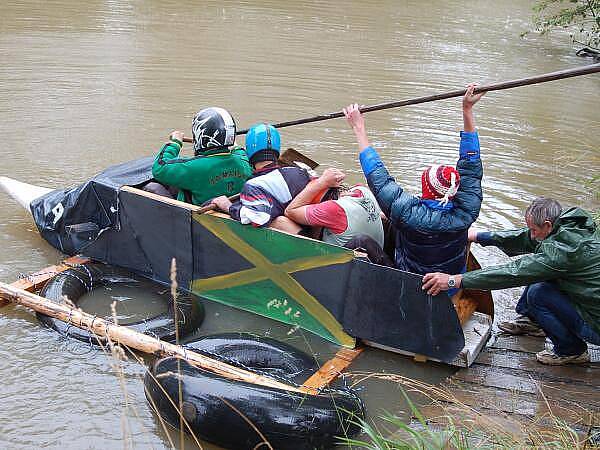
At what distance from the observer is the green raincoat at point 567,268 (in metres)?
4.42

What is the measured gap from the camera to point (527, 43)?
721 inches

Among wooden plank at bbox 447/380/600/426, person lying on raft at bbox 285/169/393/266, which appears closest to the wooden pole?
wooden plank at bbox 447/380/600/426

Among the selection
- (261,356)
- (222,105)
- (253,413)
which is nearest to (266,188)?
(261,356)

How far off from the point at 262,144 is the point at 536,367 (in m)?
2.43

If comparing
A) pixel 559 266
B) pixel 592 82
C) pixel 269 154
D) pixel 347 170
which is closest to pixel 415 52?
pixel 592 82

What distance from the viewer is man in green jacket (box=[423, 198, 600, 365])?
4438 mm

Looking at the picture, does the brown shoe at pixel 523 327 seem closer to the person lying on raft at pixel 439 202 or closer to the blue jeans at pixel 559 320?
the blue jeans at pixel 559 320

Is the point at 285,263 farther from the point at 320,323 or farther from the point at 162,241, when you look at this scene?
the point at 162,241

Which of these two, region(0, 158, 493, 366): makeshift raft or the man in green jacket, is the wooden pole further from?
the man in green jacket

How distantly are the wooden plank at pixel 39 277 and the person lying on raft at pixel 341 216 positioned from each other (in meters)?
2.02

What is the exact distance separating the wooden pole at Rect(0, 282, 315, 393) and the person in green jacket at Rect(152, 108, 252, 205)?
1300mm

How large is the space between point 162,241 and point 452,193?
2.34 meters

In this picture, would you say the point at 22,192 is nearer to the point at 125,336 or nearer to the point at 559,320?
the point at 125,336

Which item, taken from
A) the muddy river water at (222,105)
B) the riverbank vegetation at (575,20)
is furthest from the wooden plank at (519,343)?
the riverbank vegetation at (575,20)
